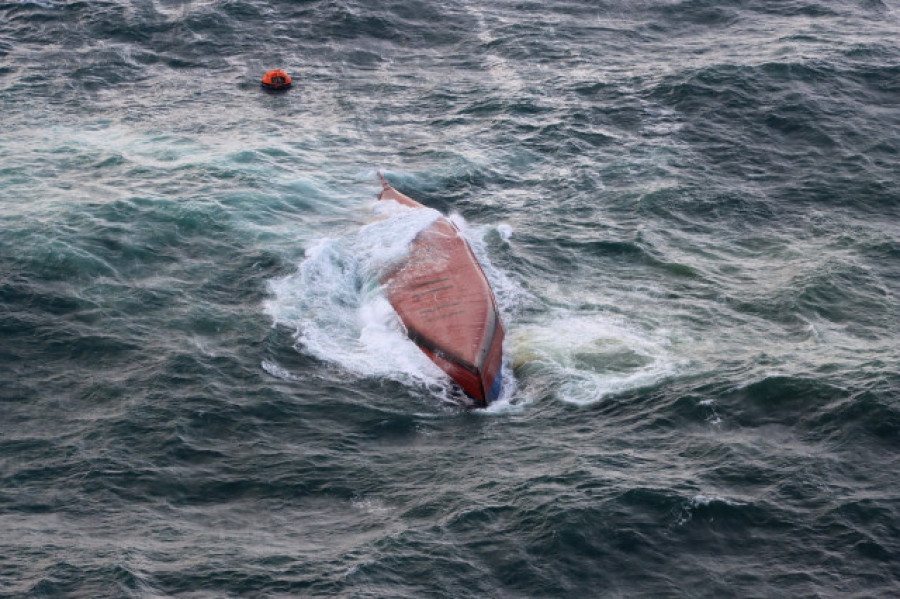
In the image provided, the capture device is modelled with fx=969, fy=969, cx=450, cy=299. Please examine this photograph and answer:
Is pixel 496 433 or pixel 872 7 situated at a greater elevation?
pixel 872 7

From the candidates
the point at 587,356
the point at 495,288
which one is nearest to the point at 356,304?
the point at 495,288

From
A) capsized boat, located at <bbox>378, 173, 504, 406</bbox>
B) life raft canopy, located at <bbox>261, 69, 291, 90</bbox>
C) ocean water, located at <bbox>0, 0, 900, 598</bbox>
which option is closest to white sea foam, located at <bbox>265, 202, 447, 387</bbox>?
ocean water, located at <bbox>0, 0, 900, 598</bbox>

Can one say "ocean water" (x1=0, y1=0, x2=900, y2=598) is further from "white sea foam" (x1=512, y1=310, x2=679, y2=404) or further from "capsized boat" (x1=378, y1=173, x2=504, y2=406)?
"capsized boat" (x1=378, y1=173, x2=504, y2=406)

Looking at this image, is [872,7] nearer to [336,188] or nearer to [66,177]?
[336,188]

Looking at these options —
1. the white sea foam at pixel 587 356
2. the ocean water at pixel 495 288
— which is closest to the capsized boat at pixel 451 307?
the ocean water at pixel 495 288

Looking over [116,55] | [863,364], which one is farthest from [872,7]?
[116,55]
